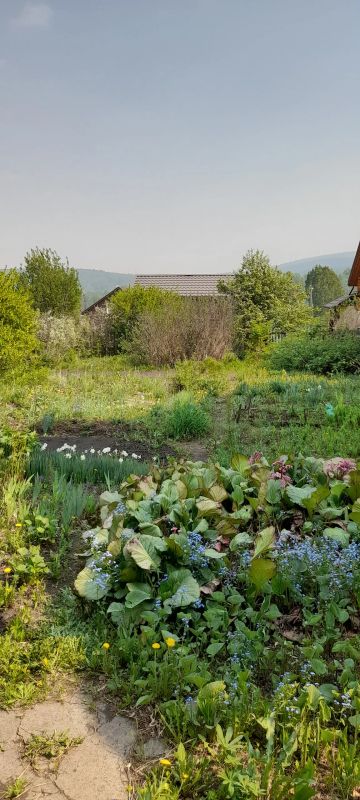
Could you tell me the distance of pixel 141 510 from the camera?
3098 mm

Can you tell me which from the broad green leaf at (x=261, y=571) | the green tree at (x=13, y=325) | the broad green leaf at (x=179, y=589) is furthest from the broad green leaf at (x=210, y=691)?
the green tree at (x=13, y=325)

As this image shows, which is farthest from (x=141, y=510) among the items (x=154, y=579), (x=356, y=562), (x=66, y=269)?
(x=66, y=269)

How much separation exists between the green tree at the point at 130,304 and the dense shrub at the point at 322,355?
6.24 metres

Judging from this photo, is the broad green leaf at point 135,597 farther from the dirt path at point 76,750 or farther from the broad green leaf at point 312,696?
the broad green leaf at point 312,696

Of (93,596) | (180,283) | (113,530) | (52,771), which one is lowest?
(52,771)

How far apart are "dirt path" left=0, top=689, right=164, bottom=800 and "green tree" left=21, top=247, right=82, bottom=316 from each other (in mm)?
21538

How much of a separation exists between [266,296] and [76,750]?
20.9m

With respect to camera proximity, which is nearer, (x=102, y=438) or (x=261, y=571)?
(x=261, y=571)

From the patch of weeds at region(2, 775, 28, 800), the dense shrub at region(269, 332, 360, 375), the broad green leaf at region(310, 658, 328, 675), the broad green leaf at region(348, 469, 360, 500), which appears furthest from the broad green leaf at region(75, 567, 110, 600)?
the dense shrub at region(269, 332, 360, 375)

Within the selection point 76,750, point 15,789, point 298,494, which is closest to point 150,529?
point 298,494

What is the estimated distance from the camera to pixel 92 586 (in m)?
2.71

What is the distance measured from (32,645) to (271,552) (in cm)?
A: 119

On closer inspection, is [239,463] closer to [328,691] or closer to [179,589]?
[179,589]

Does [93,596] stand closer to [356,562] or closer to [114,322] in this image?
[356,562]
